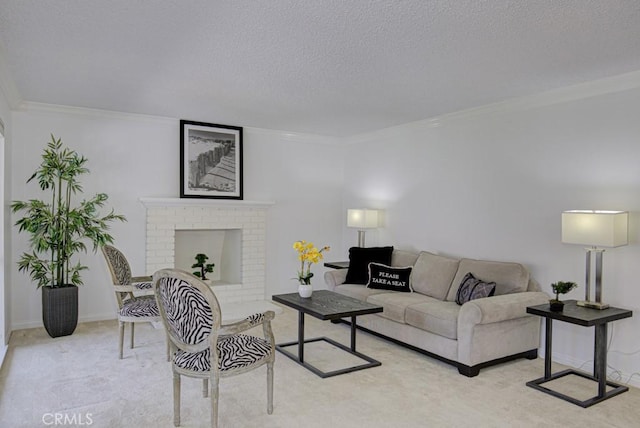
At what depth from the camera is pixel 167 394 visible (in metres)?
3.27

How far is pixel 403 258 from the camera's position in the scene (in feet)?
18.1

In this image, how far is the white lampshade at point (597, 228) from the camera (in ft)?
11.0

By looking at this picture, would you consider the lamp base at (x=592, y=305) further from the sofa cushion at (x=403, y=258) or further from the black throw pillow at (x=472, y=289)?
the sofa cushion at (x=403, y=258)

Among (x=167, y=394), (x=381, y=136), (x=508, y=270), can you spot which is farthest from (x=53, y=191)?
(x=508, y=270)

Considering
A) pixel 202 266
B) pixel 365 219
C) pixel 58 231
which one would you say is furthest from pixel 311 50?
pixel 202 266

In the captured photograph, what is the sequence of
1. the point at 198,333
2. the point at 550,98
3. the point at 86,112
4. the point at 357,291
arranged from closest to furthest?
1. the point at 198,333
2. the point at 550,98
3. the point at 357,291
4. the point at 86,112

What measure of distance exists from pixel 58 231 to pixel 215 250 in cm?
228

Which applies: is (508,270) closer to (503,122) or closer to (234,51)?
(503,122)

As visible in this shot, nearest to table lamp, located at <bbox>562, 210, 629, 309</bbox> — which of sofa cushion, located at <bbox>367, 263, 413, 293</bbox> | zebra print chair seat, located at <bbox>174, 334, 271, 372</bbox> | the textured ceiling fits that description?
the textured ceiling

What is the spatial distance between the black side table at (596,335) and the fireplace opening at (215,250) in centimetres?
397

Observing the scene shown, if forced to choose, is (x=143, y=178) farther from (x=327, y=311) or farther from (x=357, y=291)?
(x=327, y=311)

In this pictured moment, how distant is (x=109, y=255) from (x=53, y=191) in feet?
4.17

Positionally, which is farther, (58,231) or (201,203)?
(201,203)

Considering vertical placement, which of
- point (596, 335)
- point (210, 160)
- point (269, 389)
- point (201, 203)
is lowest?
point (269, 389)
